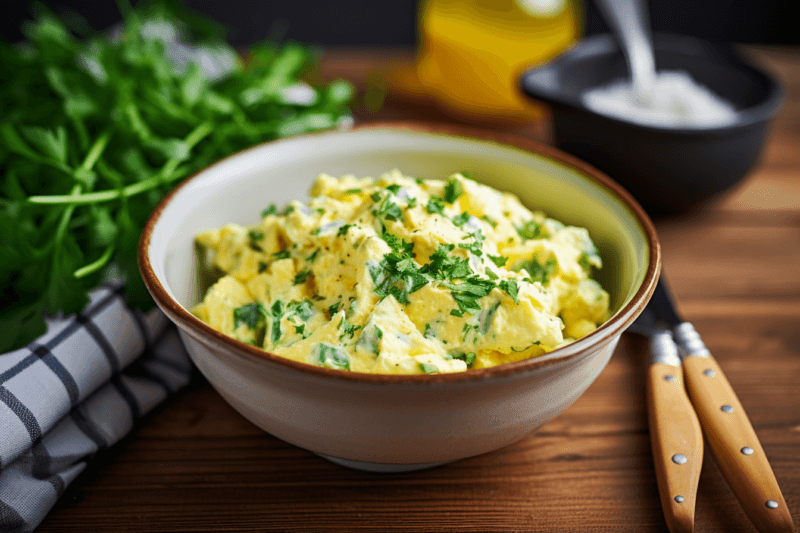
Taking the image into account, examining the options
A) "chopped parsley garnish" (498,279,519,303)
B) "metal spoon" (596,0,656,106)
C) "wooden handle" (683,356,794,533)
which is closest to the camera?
"wooden handle" (683,356,794,533)

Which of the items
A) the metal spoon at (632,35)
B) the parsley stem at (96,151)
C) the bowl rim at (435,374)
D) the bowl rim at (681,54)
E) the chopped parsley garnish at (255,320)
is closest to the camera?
the bowl rim at (435,374)

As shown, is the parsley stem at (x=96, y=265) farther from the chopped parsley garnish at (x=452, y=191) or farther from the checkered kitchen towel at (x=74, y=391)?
the chopped parsley garnish at (x=452, y=191)

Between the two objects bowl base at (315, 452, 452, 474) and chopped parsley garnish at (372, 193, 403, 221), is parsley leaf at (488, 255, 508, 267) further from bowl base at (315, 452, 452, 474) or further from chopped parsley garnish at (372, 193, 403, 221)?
bowl base at (315, 452, 452, 474)

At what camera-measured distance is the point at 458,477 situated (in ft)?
3.86

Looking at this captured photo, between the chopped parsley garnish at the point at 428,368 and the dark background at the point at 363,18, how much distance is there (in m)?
3.64

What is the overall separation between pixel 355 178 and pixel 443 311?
1.90 ft

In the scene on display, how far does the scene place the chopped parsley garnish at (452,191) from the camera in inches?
52.5

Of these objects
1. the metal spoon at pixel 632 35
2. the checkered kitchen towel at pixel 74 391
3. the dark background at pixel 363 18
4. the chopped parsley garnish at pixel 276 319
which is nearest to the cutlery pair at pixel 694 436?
the chopped parsley garnish at pixel 276 319

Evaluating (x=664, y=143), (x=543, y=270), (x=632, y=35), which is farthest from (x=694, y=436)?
(x=632, y=35)

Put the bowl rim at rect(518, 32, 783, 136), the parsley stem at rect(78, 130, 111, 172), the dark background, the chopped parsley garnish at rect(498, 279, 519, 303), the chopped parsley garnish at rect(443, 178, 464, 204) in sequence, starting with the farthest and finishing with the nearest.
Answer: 1. the dark background
2. the bowl rim at rect(518, 32, 783, 136)
3. the parsley stem at rect(78, 130, 111, 172)
4. the chopped parsley garnish at rect(443, 178, 464, 204)
5. the chopped parsley garnish at rect(498, 279, 519, 303)

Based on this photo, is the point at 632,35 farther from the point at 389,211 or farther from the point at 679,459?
the point at 679,459

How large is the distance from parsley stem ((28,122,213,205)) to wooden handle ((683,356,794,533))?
4.44ft

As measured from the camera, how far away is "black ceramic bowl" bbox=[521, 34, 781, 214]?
1.83 metres

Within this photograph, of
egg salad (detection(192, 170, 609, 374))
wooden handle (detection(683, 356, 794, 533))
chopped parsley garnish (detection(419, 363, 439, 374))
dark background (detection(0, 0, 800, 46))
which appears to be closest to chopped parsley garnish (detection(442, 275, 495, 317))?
egg salad (detection(192, 170, 609, 374))
